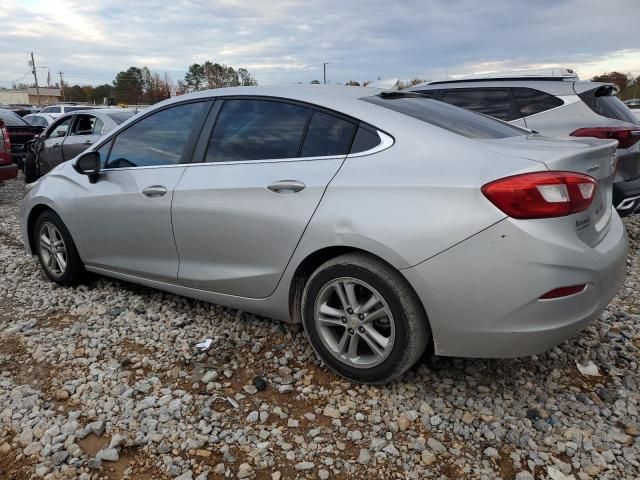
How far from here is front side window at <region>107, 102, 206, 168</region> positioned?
347cm

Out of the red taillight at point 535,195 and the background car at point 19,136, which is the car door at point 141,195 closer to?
the red taillight at point 535,195

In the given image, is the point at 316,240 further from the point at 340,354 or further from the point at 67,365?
the point at 67,365

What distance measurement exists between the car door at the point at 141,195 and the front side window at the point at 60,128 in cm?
597

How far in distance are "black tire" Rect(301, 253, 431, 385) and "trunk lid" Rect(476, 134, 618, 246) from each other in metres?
0.79

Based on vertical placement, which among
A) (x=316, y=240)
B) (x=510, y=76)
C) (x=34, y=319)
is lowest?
(x=34, y=319)

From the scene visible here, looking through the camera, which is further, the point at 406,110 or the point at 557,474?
the point at 406,110

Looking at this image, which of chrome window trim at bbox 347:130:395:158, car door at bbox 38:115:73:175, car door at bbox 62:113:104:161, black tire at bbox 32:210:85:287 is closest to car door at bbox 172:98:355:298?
chrome window trim at bbox 347:130:395:158

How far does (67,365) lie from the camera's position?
3.10 meters

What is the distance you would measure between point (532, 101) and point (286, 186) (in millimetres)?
3748

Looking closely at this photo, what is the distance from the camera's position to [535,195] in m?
2.23

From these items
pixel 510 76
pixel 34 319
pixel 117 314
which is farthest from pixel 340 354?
pixel 510 76

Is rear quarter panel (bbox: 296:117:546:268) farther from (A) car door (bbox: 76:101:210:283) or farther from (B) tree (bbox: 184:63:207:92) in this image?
(B) tree (bbox: 184:63:207:92)

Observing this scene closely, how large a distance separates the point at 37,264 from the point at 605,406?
193 inches

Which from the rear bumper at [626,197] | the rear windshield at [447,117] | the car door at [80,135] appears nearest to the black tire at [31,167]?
the car door at [80,135]
